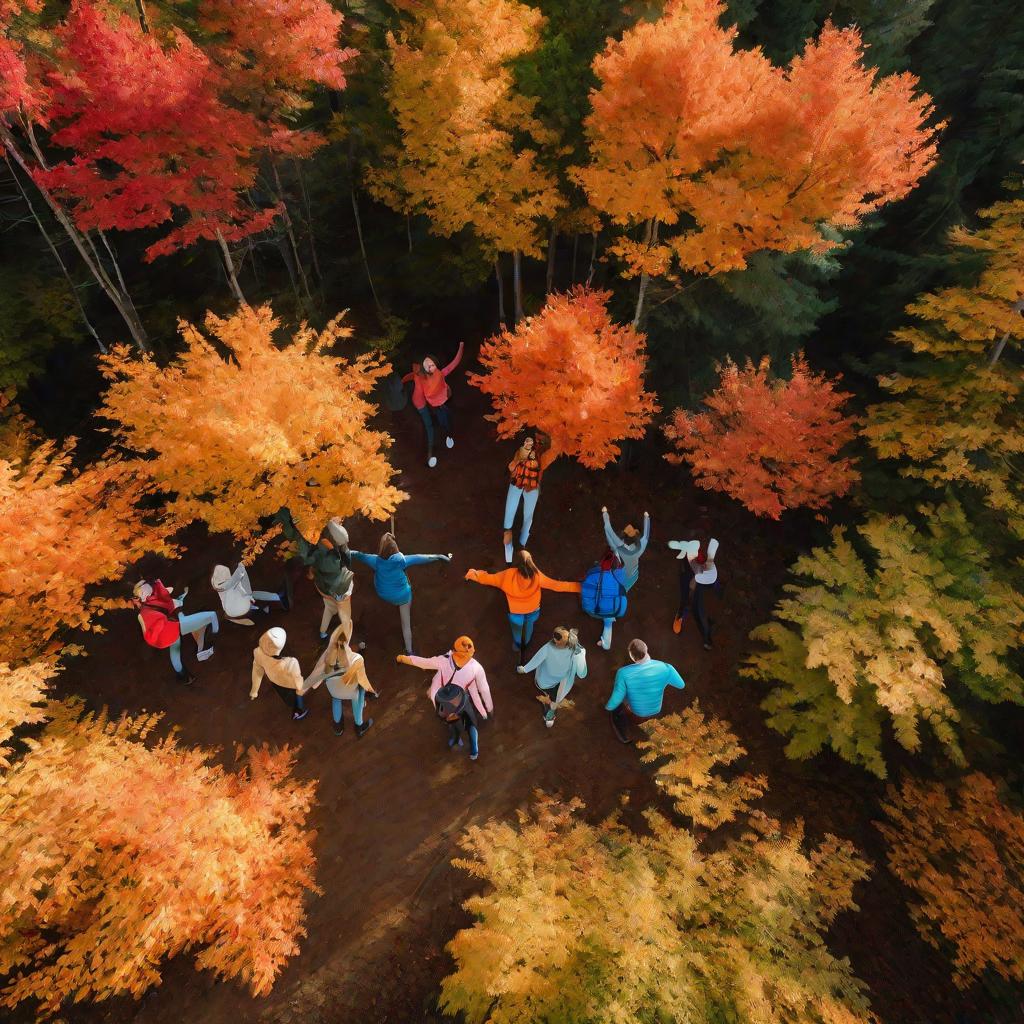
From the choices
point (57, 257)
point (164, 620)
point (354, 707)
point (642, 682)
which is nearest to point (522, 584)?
point (642, 682)

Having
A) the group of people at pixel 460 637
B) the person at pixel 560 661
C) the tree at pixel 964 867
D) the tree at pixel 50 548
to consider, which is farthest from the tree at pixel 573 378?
the tree at pixel 964 867

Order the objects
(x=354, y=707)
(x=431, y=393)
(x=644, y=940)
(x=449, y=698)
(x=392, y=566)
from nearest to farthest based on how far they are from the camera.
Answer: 1. (x=644, y=940)
2. (x=449, y=698)
3. (x=392, y=566)
4. (x=354, y=707)
5. (x=431, y=393)

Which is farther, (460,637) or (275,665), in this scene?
(460,637)

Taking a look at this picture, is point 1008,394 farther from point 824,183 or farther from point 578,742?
point 578,742

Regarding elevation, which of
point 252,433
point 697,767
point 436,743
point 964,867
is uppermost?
point 252,433

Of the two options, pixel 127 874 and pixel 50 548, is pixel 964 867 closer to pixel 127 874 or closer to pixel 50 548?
pixel 127 874

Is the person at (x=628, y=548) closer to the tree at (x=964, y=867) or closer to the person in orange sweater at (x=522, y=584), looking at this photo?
the person in orange sweater at (x=522, y=584)

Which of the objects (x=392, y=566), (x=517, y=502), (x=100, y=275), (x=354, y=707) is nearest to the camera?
(x=392, y=566)
